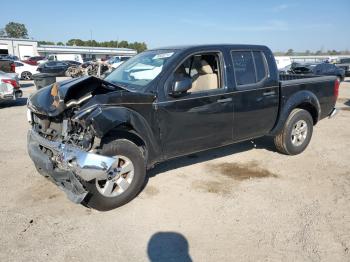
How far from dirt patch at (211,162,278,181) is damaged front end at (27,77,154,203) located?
210 cm

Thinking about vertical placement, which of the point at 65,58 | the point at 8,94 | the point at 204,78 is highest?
the point at 204,78

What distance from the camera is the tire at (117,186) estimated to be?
3940 millimetres

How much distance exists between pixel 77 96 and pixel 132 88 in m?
0.80

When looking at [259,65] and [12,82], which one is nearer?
[259,65]

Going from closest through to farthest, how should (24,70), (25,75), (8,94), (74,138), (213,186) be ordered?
(74,138), (213,186), (8,94), (24,70), (25,75)

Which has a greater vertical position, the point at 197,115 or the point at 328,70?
the point at 197,115

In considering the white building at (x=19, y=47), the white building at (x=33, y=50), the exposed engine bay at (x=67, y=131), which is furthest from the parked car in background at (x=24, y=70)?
the white building at (x=19, y=47)

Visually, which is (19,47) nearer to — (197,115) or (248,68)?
(248,68)

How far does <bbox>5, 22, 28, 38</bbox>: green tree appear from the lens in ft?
443

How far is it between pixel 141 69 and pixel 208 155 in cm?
216

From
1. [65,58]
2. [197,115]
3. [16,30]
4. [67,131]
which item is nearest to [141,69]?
[197,115]

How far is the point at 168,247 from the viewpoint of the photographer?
3455 millimetres

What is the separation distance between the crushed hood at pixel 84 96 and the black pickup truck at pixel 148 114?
12mm

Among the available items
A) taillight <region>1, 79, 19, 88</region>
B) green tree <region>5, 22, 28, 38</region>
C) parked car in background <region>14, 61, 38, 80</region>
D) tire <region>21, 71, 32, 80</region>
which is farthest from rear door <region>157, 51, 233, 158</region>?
green tree <region>5, 22, 28, 38</region>
